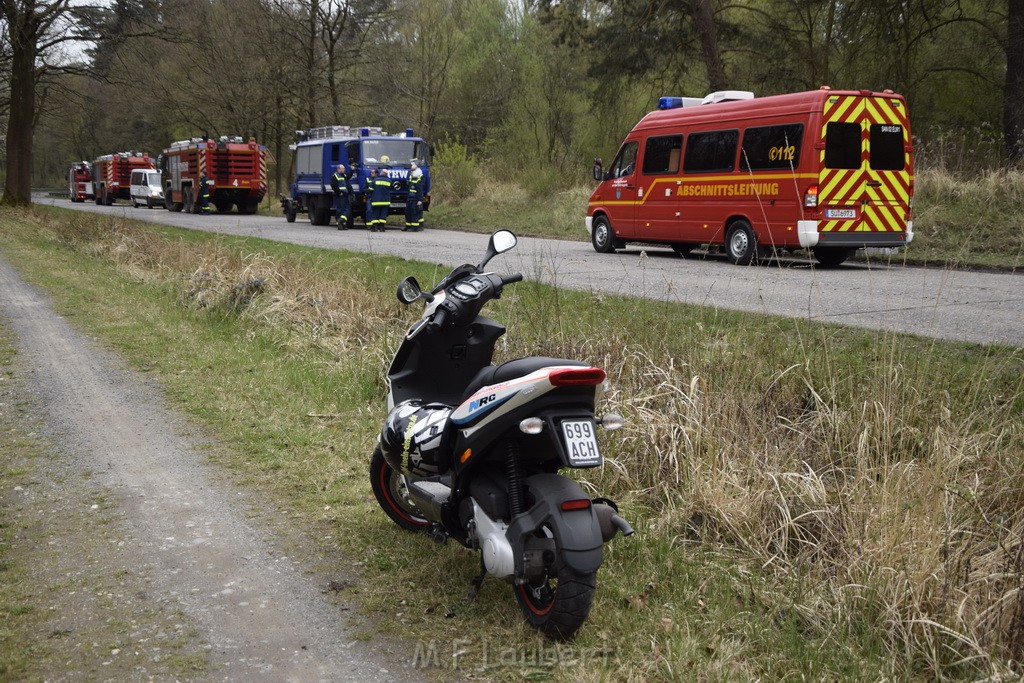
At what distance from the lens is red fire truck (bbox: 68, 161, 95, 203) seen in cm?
6538

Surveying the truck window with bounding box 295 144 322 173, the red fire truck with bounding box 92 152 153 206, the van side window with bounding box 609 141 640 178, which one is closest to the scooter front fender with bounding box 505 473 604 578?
the van side window with bounding box 609 141 640 178

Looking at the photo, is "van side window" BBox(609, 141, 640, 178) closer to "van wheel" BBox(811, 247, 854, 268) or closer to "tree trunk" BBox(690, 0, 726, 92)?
"van wheel" BBox(811, 247, 854, 268)

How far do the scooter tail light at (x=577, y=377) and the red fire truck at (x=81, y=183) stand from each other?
67198 millimetres

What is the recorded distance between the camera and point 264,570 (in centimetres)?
472

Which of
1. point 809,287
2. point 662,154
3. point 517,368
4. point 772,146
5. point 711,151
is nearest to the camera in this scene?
point 517,368

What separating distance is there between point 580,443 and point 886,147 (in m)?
13.8

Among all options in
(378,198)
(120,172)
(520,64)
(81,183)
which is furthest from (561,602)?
(81,183)

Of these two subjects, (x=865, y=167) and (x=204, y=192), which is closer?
(x=865, y=167)

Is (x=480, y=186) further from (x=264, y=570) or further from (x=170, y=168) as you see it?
(x=264, y=570)

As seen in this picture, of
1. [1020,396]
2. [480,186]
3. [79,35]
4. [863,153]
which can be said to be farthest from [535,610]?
[79,35]

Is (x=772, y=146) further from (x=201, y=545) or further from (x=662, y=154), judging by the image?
(x=201, y=545)

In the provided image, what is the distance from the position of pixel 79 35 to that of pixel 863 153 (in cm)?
2601

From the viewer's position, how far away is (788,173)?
51.9 feet

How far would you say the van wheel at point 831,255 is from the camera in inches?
650
